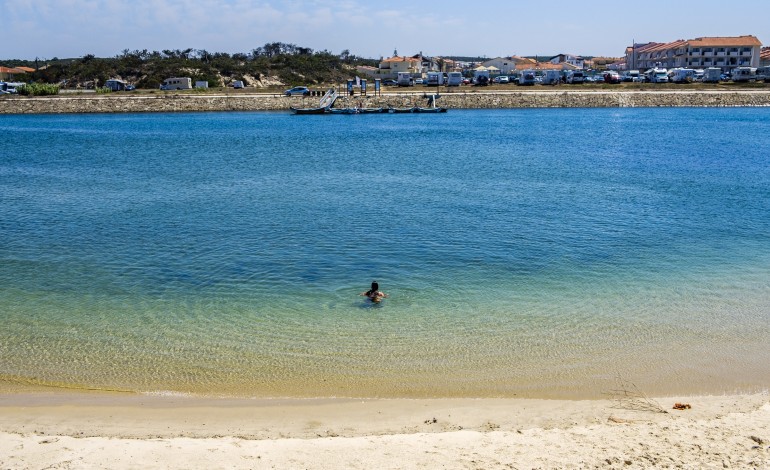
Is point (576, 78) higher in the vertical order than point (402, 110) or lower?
higher

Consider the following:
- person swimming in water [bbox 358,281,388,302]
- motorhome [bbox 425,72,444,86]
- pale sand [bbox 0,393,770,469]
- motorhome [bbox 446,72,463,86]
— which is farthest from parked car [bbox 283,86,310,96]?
pale sand [bbox 0,393,770,469]

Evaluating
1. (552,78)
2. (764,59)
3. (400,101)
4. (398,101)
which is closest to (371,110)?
(398,101)

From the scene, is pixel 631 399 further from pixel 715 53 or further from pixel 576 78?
pixel 715 53

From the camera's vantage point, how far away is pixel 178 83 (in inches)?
4092

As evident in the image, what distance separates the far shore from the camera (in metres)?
87.8

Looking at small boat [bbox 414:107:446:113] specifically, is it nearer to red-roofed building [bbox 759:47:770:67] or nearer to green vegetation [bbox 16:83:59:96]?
green vegetation [bbox 16:83:59:96]

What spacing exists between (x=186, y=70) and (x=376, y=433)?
373ft

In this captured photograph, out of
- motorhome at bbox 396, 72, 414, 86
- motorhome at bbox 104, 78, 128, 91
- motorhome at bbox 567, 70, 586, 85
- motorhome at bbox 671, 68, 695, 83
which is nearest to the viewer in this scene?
motorhome at bbox 104, 78, 128, 91

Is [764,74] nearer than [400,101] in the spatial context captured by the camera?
No

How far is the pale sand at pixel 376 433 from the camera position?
352 inches

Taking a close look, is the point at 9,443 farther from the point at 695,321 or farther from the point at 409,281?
the point at 695,321

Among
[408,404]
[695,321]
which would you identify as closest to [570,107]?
[695,321]

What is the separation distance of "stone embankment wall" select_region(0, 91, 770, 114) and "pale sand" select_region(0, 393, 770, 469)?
257ft

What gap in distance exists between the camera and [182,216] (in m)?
26.2
